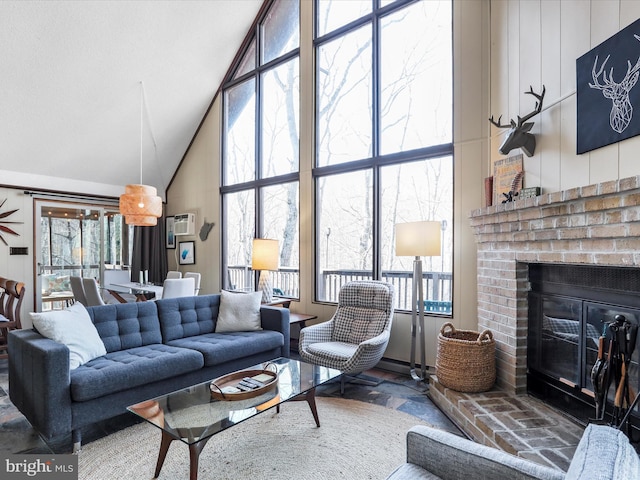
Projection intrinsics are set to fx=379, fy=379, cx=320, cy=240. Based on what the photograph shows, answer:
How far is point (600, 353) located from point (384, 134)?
2886mm

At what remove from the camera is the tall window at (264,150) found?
5070mm

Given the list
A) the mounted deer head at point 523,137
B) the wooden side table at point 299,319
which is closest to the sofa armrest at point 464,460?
the mounted deer head at point 523,137

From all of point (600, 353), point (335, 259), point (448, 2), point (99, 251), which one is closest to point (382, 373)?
point (335, 259)

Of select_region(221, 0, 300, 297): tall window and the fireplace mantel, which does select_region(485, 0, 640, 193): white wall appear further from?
select_region(221, 0, 300, 297): tall window

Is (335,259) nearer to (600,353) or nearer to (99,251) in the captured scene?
(600,353)

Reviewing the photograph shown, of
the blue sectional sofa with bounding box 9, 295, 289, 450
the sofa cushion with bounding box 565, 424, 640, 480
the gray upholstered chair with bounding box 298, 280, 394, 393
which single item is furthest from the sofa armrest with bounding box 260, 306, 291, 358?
the sofa cushion with bounding box 565, 424, 640, 480

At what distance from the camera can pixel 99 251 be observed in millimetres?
6441

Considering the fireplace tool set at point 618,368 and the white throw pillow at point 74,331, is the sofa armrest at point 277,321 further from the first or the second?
the fireplace tool set at point 618,368

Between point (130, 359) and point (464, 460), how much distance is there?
234 centimetres

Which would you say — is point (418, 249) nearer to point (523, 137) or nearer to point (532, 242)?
point (532, 242)

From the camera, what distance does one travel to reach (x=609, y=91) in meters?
2.14

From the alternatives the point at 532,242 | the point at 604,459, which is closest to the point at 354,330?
the point at 532,242

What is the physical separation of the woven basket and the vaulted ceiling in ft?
16.3

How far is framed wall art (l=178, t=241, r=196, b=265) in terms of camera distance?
645 centimetres
